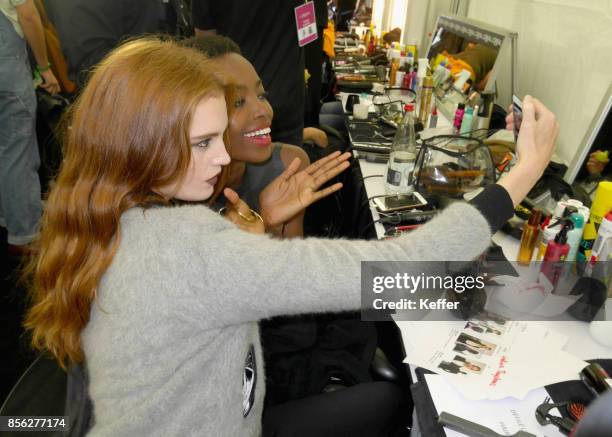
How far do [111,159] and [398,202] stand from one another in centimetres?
90

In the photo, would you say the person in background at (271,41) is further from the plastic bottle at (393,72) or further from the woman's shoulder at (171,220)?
the woman's shoulder at (171,220)

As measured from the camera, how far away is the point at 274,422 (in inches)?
38.6

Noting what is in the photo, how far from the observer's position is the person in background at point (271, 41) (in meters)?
1.88

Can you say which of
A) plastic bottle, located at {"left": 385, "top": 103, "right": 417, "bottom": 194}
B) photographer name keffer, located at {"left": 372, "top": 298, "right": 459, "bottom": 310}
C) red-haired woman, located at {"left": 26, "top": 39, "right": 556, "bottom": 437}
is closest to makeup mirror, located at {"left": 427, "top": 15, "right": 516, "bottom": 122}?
plastic bottle, located at {"left": 385, "top": 103, "right": 417, "bottom": 194}

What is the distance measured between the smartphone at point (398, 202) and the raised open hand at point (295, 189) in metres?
0.19

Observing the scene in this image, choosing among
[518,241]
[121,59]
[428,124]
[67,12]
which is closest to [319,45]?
[428,124]

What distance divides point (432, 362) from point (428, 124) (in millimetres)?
1541

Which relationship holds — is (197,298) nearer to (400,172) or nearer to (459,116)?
(400,172)

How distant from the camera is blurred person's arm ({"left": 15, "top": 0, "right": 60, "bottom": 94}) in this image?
2.16 metres

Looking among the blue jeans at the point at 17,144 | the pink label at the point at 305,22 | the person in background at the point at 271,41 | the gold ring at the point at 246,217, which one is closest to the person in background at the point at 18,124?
the blue jeans at the point at 17,144

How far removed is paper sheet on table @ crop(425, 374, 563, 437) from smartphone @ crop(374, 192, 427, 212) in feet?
2.11

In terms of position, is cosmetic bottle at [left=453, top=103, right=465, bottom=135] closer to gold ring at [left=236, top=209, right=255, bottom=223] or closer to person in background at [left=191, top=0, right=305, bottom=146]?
person in background at [left=191, top=0, right=305, bottom=146]

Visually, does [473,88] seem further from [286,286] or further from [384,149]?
[286,286]

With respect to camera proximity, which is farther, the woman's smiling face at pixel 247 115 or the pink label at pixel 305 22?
the pink label at pixel 305 22
